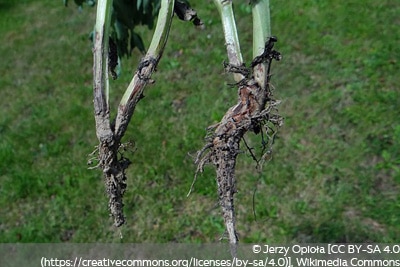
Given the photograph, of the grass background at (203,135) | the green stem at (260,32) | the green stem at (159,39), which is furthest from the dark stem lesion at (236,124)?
the grass background at (203,135)

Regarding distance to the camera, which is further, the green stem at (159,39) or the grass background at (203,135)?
the grass background at (203,135)

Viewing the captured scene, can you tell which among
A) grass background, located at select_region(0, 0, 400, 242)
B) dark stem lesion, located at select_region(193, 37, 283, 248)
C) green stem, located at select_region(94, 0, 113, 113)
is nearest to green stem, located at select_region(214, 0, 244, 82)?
dark stem lesion, located at select_region(193, 37, 283, 248)

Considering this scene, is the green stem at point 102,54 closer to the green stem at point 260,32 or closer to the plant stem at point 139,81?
the plant stem at point 139,81

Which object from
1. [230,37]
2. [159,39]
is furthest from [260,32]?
[159,39]

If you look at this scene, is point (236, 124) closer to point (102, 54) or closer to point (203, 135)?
point (102, 54)

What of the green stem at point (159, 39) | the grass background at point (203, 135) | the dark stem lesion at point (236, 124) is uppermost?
the grass background at point (203, 135)

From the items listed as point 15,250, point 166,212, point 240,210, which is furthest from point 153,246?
point 15,250

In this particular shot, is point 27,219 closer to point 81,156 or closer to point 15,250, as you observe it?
point 15,250
